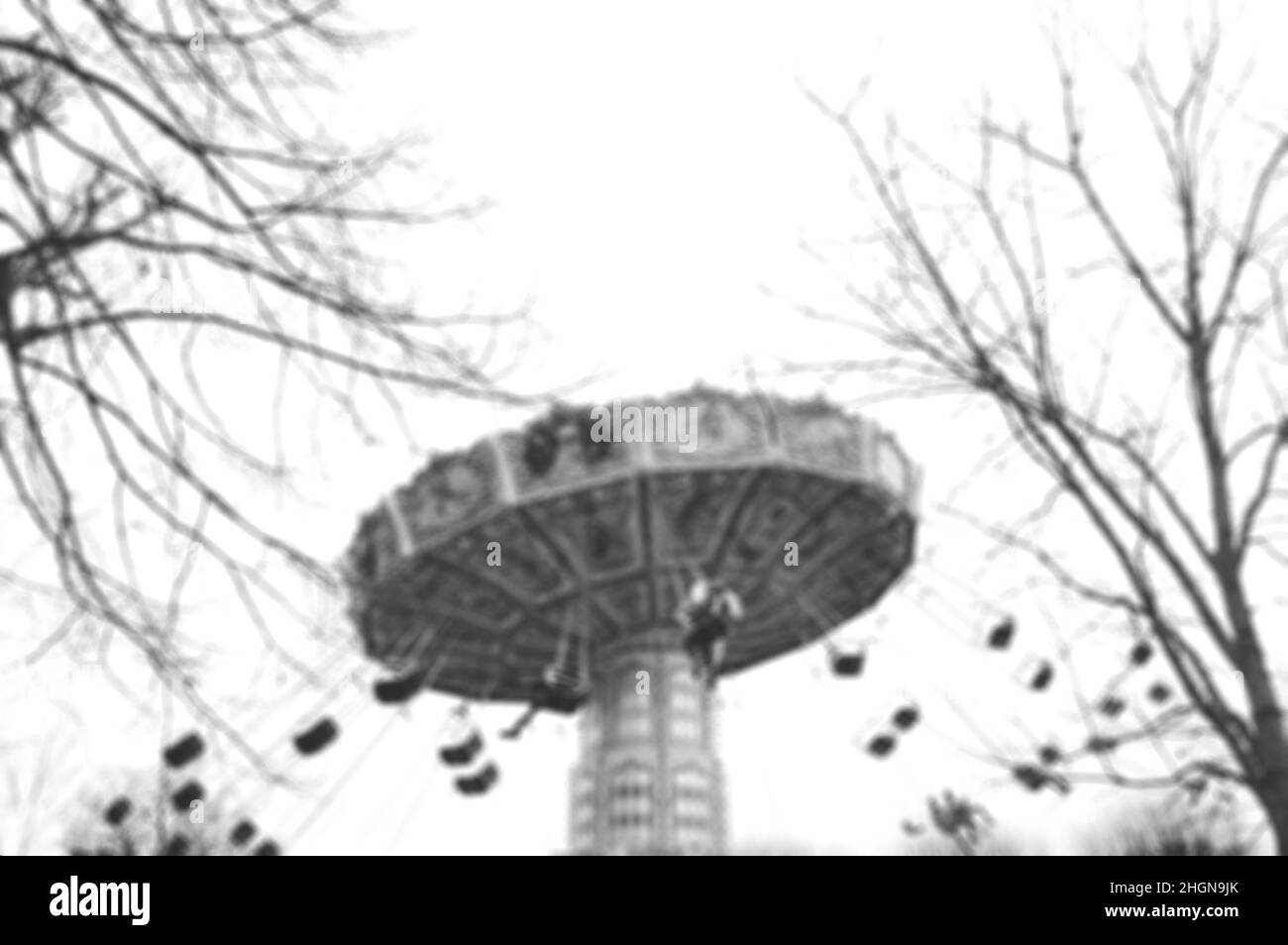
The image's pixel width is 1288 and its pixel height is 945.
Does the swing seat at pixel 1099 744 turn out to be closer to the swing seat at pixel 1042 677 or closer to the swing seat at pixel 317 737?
the swing seat at pixel 1042 677

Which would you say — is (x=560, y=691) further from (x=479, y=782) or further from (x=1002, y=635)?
(x=1002, y=635)

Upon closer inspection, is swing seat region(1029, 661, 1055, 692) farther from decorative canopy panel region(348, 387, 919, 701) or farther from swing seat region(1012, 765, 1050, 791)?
swing seat region(1012, 765, 1050, 791)

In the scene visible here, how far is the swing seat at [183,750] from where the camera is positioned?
20.1ft

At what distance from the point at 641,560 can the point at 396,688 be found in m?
6.96

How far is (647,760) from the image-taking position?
27641 mm

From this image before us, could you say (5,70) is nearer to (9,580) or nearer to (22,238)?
(22,238)

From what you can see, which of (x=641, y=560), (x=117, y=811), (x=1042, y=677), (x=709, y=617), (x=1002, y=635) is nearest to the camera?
(x=117, y=811)

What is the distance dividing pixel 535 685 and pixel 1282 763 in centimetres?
2416

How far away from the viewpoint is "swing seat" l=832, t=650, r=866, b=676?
23375 mm

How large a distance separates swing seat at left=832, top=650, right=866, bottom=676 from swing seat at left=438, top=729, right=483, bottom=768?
5.00 metres

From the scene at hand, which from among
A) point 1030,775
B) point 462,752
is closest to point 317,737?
point 462,752

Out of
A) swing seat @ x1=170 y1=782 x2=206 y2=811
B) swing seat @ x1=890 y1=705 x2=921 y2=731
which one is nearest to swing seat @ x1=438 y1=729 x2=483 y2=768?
swing seat @ x1=890 y1=705 x2=921 y2=731

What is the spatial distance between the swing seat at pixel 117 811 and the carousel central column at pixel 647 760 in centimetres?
996
